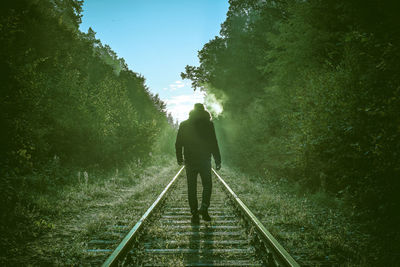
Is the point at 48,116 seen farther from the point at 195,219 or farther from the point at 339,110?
the point at 339,110

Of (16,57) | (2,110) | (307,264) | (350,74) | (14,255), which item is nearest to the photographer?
(307,264)

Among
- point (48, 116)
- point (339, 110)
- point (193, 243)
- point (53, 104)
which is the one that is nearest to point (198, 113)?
point (193, 243)

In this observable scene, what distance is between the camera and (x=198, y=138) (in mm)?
5320

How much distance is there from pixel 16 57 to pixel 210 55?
71.8 feet

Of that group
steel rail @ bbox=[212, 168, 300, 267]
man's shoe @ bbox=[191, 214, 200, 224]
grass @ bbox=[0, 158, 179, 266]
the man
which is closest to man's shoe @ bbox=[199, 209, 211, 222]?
the man

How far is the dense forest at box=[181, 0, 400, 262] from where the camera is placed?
433cm

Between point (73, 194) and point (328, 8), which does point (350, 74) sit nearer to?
point (328, 8)

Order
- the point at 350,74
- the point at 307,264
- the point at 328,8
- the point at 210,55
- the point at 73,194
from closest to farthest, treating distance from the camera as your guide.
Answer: the point at 307,264 → the point at 350,74 → the point at 73,194 → the point at 328,8 → the point at 210,55

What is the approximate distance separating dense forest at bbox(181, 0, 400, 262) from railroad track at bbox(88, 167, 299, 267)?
1739 mm

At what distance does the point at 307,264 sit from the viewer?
3467 mm

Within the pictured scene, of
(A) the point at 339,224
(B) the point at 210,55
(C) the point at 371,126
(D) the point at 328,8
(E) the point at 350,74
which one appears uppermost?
(B) the point at 210,55

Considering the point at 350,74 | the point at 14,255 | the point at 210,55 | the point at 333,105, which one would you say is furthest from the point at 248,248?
the point at 210,55

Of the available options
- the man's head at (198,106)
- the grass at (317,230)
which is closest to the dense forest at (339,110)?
the grass at (317,230)

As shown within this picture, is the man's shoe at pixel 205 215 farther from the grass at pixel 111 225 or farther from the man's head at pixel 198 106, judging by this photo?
the man's head at pixel 198 106
